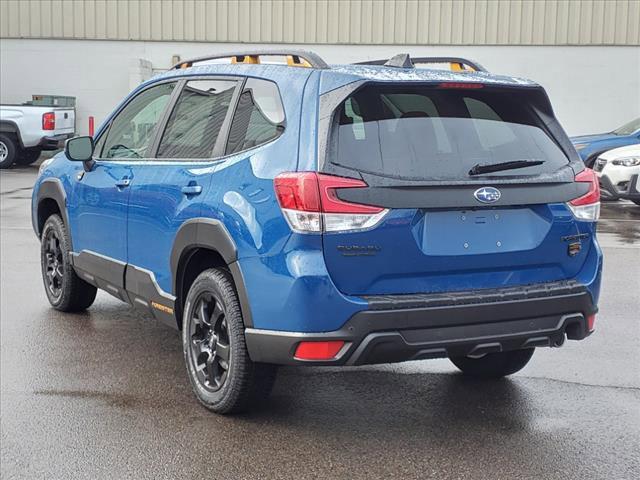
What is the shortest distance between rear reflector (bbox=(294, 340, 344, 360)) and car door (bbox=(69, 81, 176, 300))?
1.90 metres

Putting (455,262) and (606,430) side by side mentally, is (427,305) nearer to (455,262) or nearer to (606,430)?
(455,262)

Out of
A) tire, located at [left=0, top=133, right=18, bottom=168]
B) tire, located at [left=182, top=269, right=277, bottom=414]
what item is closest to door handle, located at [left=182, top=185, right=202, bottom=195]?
tire, located at [left=182, top=269, right=277, bottom=414]

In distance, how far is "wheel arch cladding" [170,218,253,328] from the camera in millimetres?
4281

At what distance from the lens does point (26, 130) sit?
68.2ft

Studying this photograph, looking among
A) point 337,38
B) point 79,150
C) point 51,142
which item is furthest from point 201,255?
point 337,38

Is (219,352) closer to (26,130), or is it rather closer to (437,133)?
(437,133)

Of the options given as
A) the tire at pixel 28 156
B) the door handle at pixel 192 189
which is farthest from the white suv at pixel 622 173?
the tire at pixel 28 156

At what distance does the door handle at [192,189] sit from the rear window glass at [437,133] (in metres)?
0.92

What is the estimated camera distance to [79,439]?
4.31 meters

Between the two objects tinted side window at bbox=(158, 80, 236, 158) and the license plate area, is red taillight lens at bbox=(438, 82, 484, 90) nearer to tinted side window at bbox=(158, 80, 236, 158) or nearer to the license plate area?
the license plate area

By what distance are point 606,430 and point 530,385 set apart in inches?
29.8

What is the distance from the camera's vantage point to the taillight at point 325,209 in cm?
392

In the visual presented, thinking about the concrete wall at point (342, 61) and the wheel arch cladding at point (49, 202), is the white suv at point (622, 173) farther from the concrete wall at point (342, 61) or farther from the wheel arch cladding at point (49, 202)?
the concrete wall at point (342, 61)

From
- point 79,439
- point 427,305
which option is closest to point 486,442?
point 427,305
